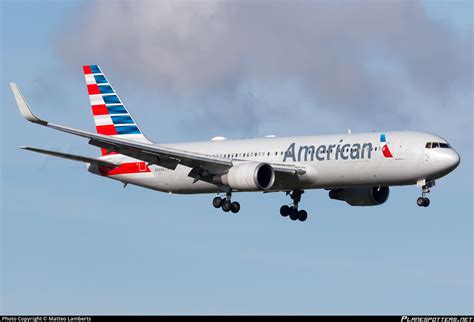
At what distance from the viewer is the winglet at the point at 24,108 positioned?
2901 inches

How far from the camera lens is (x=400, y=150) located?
254ft

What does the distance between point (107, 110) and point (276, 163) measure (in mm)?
16032

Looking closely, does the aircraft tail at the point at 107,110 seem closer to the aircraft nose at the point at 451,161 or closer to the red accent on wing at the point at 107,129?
the red accent on wing at the point at 107,129

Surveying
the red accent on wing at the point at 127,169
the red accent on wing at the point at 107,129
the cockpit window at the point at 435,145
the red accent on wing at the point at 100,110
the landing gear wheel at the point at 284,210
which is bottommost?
the cockpit window at the point at 435,145

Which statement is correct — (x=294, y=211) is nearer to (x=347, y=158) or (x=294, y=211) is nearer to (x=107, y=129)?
(x=347, y=158)

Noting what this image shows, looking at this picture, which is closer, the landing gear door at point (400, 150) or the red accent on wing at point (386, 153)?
the landing gear door at point (400, 150)

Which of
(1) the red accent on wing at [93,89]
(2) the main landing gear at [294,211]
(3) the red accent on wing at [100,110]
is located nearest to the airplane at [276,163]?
(2) the main landing gear at [294,211]

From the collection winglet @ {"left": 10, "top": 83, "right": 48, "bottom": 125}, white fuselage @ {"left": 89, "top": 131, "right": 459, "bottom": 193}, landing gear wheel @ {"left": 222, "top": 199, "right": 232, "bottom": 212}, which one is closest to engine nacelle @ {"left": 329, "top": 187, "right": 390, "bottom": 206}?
white fuselage @ {"left": 89, "top": 131, "right": 459, "bottom": 193}

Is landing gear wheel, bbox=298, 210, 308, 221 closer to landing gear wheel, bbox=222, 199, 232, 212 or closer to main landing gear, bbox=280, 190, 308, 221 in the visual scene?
main landing gear, bbox=280, 190, 308, 221

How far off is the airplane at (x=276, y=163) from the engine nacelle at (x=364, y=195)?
0.21 ft

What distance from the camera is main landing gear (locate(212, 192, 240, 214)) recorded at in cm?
8188

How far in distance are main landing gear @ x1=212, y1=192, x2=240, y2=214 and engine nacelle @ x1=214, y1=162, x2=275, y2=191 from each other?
1507 mm

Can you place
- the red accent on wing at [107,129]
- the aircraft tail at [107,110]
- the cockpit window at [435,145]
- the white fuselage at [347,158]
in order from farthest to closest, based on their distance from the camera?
the red accent on wing at [107,129], the aircraft tail at [107,110], the cockpit window at [435,145], the white fuselage at [347,158]

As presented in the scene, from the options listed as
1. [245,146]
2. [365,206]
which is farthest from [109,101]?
[365,206]
